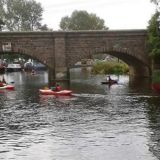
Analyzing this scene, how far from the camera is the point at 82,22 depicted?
158 meters

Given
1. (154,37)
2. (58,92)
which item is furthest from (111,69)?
(58,92)

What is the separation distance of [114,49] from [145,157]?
154ft

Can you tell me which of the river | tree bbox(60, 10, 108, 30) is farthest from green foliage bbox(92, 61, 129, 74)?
tree bbox(60, 10, 108, 30)

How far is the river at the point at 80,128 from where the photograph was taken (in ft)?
80.5

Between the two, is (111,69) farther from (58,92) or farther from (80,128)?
(80,128)

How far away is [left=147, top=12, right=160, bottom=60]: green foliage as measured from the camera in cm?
6769

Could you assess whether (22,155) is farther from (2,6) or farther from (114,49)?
(2,6)

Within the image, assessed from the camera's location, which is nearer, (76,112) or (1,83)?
(76,112)

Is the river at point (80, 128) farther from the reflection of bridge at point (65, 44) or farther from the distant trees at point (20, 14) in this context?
the distant trees at point (20, 14)

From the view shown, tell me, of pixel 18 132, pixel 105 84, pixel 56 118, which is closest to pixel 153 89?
pixel 105 84

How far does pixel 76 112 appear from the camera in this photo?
37812 millimetres

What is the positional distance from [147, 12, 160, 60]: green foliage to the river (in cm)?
2113

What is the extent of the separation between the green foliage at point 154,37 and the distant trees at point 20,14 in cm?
8254

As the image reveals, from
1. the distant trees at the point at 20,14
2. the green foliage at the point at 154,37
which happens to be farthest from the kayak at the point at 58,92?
the distant trees at the point at 20,14
